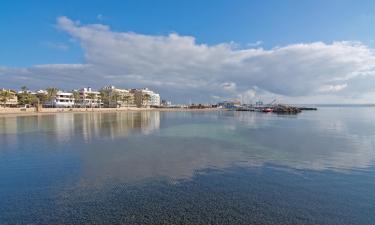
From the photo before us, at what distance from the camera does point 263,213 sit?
29.0ft

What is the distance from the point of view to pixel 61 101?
133 meters

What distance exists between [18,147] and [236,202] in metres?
20.6

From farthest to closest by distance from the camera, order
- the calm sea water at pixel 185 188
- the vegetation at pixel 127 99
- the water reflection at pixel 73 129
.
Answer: the vegetation at pixel 127 99 < the water reflection at pixel 73 129 < the calm sea water at pixel 185 188

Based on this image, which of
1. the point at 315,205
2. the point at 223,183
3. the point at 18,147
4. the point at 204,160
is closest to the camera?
the point at 315,205

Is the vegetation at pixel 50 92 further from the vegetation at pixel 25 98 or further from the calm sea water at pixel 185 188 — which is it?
the calm sea water at pixel 185 188

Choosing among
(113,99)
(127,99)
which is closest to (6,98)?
(113,99)

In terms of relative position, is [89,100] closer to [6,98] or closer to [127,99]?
[127,99]

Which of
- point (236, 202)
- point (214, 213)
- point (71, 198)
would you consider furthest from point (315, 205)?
point (71, 198)

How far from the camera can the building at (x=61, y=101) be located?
398 feet

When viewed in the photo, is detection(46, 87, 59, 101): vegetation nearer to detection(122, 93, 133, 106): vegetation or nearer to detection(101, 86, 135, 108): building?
detection(101, 86, 135, 108): building

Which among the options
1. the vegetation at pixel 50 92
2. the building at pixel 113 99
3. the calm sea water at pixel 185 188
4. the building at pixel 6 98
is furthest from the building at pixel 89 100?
the calm sea water at pixel 185 188

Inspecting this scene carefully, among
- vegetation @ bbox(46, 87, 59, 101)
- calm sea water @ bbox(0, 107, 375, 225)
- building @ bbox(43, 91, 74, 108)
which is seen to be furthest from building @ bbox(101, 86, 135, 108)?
calm sea water @ bbox(0, 107, 375, 225)

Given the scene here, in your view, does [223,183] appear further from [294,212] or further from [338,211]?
[338,211]

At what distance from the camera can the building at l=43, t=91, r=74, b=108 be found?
121188 mm
